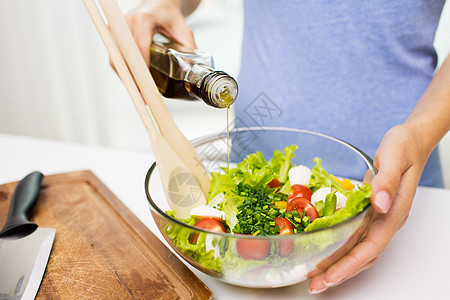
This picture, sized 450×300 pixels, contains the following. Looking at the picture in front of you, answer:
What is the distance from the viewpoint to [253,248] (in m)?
0.59

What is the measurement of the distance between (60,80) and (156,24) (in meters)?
2.32

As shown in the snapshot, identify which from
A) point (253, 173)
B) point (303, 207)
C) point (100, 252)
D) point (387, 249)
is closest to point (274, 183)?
point (253, 173)

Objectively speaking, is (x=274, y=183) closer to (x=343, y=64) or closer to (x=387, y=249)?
(x=387, y=249)

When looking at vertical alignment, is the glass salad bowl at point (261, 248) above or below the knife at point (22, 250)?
above

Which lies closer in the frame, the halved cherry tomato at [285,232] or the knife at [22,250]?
the halved cherry tomato at [285,232]

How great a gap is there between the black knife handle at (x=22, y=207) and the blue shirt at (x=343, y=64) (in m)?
0.68

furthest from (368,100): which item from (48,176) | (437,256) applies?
(48,176)

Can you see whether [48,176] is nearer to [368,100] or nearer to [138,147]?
[368,100]

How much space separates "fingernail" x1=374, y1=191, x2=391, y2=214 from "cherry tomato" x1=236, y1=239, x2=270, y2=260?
194mm

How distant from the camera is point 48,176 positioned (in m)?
1.19

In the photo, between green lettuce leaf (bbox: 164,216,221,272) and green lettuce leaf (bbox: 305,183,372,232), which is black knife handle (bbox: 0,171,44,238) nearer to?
green lettuce leaf (bbox: 164,216,221,272)

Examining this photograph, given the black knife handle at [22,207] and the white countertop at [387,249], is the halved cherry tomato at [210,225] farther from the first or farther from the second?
the black knife handle at [22,207]

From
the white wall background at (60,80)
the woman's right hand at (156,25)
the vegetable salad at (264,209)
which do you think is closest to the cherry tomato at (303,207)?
the vegetable salad at (264,209)

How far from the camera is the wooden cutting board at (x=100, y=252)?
2.44ft
